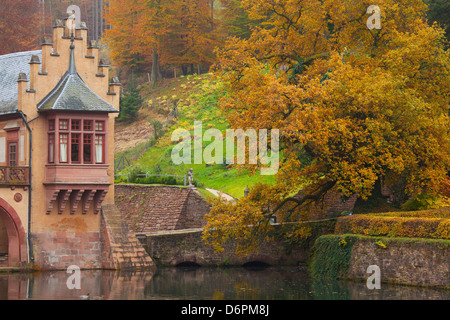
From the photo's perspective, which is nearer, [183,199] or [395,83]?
[395,83]

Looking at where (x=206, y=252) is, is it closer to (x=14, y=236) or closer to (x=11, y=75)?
(x=14, y=236)

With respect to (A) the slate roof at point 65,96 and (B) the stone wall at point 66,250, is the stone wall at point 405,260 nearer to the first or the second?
(B) the stone wall at point 66,250

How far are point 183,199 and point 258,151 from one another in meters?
11.8

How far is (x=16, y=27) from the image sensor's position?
60938 mm

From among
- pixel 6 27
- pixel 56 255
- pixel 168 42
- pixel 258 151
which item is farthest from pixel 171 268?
pixel 168 42

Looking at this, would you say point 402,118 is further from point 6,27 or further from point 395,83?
point 6,27

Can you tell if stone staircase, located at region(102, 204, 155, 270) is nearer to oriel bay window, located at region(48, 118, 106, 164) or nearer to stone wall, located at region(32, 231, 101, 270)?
stone wall, located at region(32, 231, 101, 270)

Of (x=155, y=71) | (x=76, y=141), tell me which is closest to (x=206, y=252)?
(x=76, y=141)

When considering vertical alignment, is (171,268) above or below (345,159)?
below

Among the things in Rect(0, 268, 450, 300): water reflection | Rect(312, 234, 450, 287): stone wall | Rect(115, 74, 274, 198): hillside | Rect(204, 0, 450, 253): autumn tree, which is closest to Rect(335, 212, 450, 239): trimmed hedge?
Rect(312, 234, 450, 287): stone wall

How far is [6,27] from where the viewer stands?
2372 inches

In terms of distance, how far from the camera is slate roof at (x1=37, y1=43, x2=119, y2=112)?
36.2m

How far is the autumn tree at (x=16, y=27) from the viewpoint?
195 feet

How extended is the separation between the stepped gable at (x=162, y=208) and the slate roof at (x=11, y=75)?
37.7 feet
